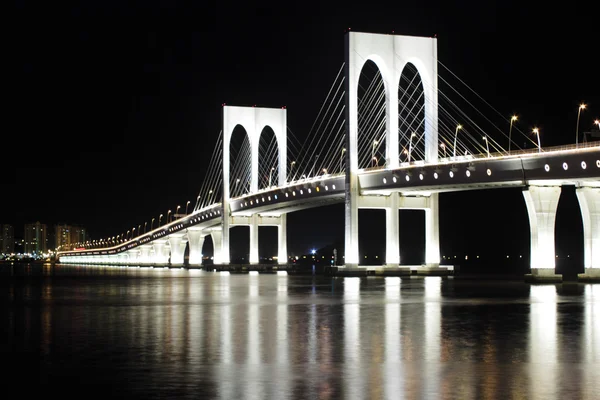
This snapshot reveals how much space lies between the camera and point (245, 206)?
3280 inches

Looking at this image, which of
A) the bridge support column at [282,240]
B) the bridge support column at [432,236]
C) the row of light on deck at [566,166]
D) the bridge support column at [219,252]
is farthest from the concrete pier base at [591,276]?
the bridge support column at [219,252]

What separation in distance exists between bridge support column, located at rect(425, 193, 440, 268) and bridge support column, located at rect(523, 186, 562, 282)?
541 inches

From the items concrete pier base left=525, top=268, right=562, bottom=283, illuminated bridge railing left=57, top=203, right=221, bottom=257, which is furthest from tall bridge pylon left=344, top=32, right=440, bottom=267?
illuminated bridge railing left=57, top=203, right=221, bottom=257

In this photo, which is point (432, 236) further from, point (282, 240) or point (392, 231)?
point (282, 240)

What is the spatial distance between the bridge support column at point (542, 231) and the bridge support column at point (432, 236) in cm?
1375

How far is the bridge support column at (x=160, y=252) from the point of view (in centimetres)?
13762

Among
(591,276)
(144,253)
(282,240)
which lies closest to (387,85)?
(591,276)

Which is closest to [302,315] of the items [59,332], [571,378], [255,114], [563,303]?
[59,332]

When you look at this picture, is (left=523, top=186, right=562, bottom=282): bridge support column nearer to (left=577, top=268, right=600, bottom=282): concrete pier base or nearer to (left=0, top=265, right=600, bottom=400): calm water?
(left=577, top=268, right=600, bottom=282): concrete pier base

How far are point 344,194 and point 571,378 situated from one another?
5190 centimetres

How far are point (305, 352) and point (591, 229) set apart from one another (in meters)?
34.8

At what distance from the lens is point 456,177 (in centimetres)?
5100

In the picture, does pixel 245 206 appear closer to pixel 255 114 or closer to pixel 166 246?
pixel 255 114

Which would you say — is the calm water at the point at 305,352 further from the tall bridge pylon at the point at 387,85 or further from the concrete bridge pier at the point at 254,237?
the concrete bridge pier at the point at 254,237
